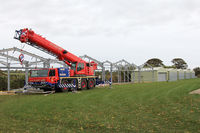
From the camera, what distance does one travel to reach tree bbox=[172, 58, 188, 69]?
110 metres

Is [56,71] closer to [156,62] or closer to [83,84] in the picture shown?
[83,84]

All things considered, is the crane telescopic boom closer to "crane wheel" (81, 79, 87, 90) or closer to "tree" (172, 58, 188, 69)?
"crane wheel" (81, 79, 87, 90)

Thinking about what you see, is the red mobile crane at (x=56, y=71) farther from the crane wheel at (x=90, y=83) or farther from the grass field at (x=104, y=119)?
the grass field at (x=104, y=119)

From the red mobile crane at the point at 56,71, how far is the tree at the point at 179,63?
311 feet

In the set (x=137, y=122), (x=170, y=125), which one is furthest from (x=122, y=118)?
(x=170, y=125)

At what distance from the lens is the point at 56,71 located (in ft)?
66.2

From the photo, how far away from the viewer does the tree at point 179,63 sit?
360ft

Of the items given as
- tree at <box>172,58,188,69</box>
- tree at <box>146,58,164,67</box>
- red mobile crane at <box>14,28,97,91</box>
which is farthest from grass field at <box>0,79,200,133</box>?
tree at <box>172,58,188,69</box>

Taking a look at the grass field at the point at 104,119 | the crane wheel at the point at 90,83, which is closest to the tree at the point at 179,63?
the crane wheel at the point at 90,83

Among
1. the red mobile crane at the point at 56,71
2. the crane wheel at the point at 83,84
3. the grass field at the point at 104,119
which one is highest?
the red mobile crane at the point at 56,71

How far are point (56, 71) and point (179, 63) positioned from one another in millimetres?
100793

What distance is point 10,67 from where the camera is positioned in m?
22.2

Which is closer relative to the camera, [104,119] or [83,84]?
[104,119]

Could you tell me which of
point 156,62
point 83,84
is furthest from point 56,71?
point 156,62
